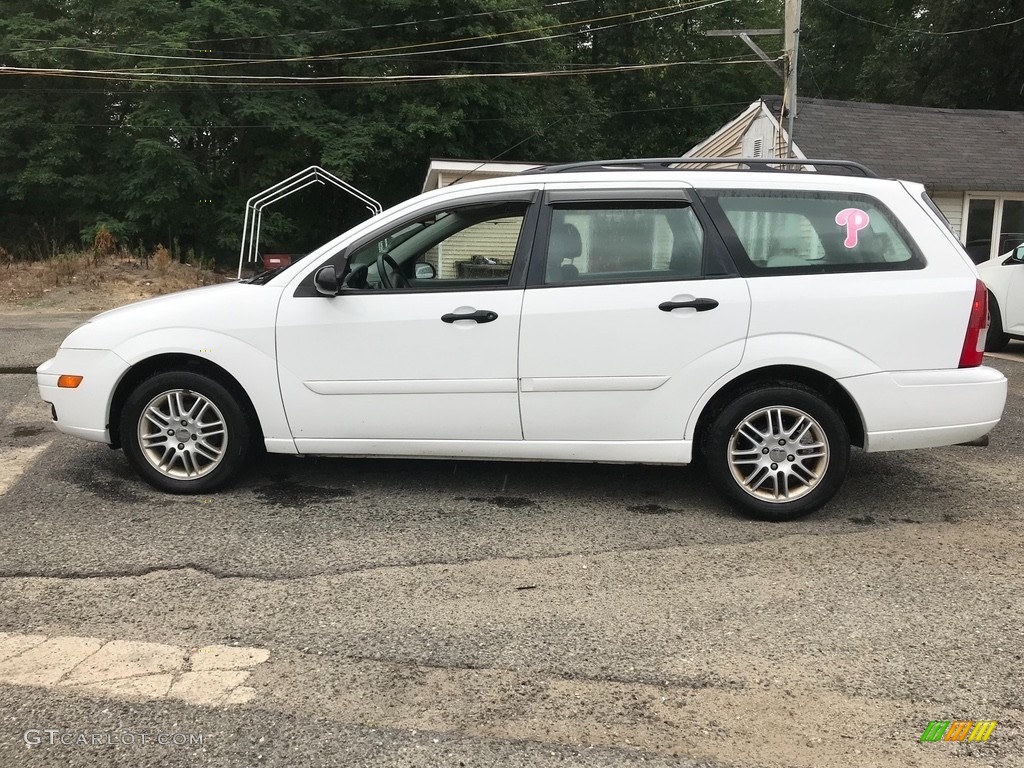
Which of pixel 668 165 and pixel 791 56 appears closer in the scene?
pixel 668 165

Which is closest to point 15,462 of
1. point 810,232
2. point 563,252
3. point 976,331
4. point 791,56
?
point 563,252

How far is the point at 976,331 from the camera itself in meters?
4.14

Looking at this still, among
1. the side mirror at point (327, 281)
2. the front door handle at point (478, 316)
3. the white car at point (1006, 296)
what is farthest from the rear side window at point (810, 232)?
the white car at point (1006, 296)

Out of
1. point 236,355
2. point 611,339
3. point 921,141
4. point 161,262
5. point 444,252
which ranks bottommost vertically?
point 161,262

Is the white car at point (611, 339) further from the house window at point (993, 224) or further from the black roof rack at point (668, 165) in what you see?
the house window at point (993, 224)

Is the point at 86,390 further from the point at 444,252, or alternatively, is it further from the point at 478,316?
the point at 478,316

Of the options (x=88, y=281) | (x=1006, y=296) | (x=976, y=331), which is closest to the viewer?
(x=976, y=331)

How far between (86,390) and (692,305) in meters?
3.39

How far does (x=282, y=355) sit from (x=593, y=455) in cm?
178

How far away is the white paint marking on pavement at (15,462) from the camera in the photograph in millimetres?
4957

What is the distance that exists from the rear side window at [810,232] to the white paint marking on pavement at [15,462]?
176 inches

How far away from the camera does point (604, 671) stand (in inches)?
114

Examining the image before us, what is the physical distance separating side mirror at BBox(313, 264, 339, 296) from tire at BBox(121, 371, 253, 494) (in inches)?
32.4

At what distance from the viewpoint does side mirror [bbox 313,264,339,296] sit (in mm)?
4273
